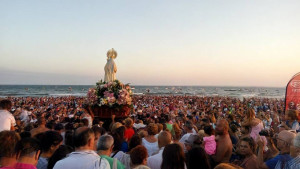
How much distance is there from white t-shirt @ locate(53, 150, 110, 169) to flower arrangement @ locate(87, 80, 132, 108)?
16.1ft

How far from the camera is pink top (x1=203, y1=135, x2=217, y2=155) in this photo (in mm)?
4637

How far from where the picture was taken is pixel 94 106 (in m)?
8.02

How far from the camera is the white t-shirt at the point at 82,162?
279cm

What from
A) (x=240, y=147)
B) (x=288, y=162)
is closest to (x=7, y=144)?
(x=240, y=147)

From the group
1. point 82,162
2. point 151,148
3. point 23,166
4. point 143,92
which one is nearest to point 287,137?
point 151,148

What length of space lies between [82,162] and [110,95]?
5.03m

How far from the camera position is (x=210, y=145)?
4.67 m

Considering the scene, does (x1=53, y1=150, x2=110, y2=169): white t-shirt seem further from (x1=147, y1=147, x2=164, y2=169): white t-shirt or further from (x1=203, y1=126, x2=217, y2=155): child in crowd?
(x1=203, y1=126, x2=217, y2=155): child in crowd

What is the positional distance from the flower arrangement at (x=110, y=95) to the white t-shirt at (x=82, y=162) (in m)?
4.89

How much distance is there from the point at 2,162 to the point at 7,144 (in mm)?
229

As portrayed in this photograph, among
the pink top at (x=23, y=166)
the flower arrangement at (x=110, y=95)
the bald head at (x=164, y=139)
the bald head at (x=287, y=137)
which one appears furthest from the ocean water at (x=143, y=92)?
the pink top at (x=23, y=166)

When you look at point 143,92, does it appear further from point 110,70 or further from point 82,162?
point 82,162

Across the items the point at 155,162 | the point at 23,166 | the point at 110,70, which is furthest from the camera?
the point at 110,70

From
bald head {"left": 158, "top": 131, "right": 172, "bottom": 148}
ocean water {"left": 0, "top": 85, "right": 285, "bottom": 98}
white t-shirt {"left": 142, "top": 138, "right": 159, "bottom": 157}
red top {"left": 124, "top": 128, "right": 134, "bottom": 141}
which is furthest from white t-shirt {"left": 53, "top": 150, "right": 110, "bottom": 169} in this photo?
ocean water {"left": 0, "top": 85, "right": 285, "bottom": 98}
